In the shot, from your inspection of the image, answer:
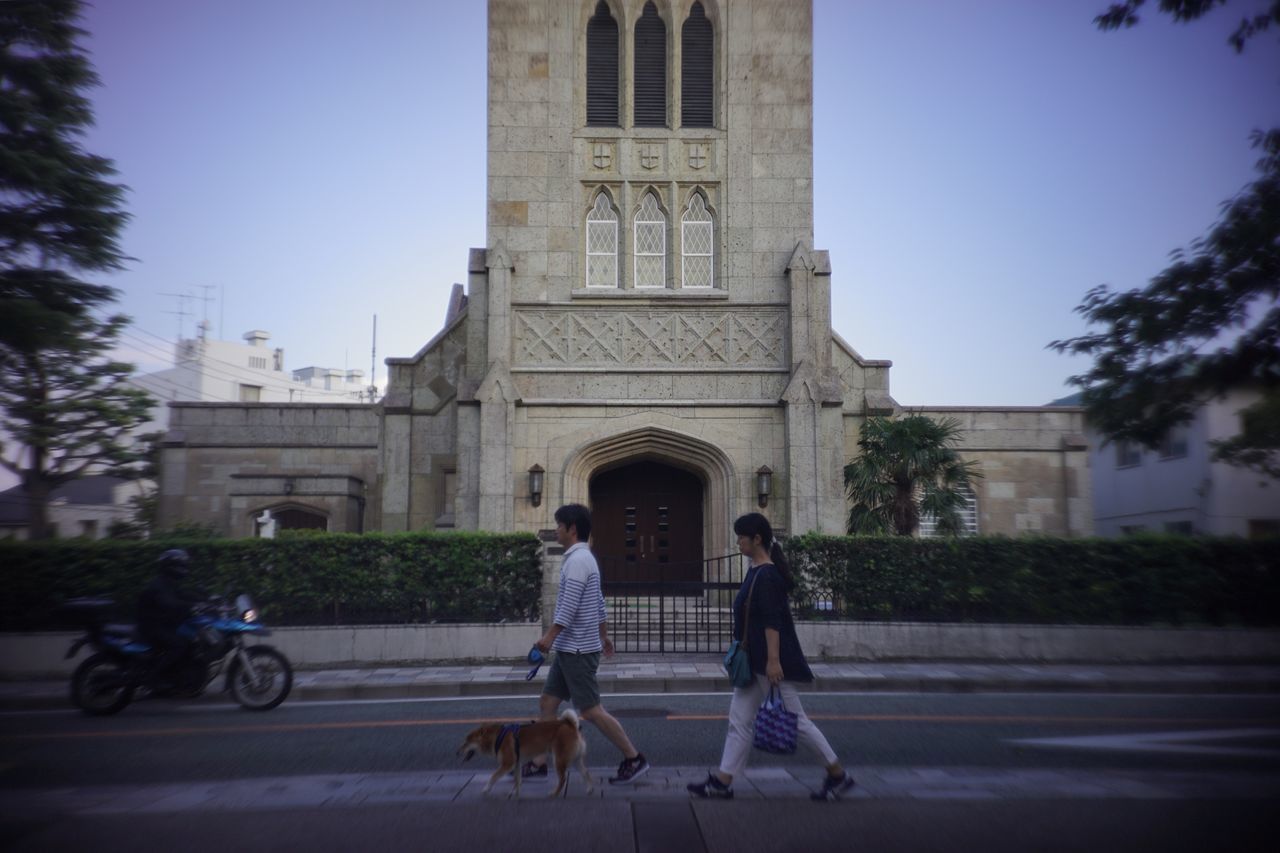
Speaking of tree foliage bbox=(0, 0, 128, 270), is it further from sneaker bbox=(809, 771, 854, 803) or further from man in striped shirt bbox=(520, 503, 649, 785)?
sneaker bbox=(809, 771, 854, 803)

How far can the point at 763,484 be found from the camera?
20438 millimetres

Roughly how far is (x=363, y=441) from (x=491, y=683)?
16.3m

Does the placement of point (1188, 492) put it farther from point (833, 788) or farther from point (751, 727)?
point (751, 727)

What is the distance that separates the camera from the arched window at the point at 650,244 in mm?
21688

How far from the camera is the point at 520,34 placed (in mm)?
21750

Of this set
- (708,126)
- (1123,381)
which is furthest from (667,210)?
(1123,381)

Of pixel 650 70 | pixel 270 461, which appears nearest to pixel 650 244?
pixel 650 70

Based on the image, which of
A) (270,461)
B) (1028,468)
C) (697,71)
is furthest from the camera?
(270,461)

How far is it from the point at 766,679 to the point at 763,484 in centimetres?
1392

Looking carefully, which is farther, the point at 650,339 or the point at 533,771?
the point at 650,339

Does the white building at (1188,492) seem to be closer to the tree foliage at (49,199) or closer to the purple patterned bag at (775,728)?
the purple patterned bag at (775,728)

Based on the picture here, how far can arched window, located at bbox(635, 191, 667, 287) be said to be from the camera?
21688 millimetres

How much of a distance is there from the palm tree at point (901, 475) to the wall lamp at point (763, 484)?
1860mm

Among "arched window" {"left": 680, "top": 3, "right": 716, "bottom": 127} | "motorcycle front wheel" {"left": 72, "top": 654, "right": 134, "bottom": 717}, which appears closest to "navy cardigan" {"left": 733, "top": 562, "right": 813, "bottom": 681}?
"motorcycle front wheel" {"left": 72, "top": 654, "right": 134, "bottom": 717}
